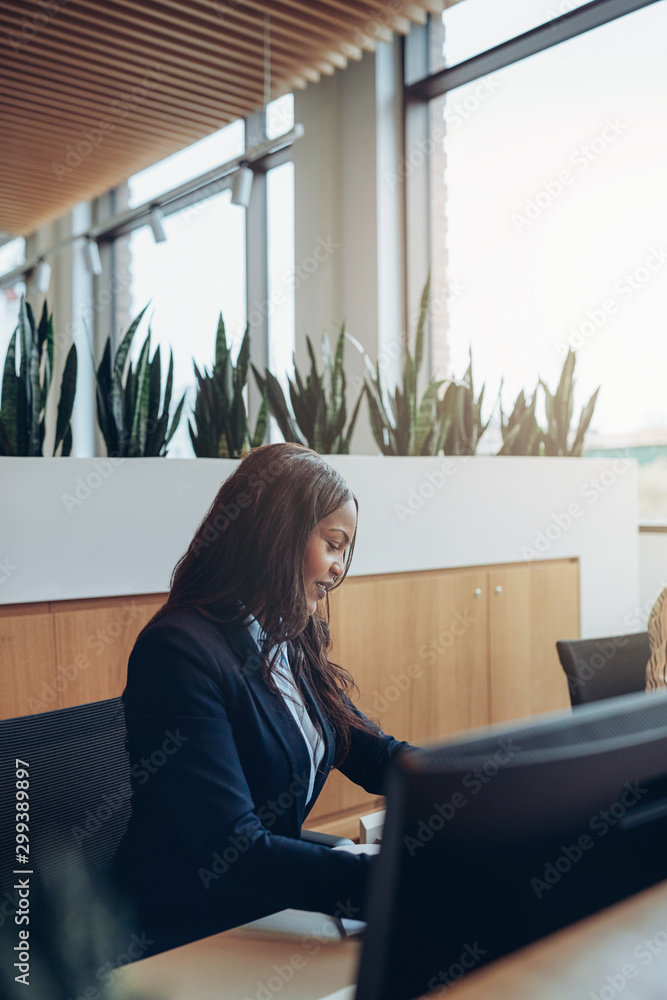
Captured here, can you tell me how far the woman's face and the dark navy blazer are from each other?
5.6 inches

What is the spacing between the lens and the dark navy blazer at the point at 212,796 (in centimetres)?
96

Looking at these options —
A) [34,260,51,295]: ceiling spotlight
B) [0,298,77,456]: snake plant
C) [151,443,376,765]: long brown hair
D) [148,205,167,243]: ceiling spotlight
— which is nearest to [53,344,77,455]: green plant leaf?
[0,298,77,456]: snake plant

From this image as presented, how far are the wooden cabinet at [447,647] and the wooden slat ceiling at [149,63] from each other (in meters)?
2.79

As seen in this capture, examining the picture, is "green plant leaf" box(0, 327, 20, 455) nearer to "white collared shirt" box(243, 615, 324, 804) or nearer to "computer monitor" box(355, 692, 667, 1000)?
"white collared shirt" box(243, 615, 324, 804)

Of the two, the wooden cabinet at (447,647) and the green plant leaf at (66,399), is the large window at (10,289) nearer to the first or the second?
the green plant leaf at (66,399)

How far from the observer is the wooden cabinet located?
2.50 meters

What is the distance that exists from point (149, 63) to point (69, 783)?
410 centimetres

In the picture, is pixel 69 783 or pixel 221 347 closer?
pixel 69 783

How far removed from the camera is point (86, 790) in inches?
44.8

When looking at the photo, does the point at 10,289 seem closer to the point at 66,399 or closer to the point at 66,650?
the point at 66,399

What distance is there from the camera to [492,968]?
683mm

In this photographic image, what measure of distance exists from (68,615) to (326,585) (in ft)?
3.03

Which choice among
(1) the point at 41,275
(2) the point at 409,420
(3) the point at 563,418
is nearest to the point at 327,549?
(2) the point at 409,420

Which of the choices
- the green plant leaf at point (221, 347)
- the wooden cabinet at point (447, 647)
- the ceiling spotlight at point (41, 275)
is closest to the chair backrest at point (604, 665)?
the wooden cabinet at point (447, 647)
